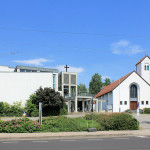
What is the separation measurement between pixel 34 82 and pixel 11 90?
4.27 meters

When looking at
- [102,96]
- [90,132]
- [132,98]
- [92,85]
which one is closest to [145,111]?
[132,98]

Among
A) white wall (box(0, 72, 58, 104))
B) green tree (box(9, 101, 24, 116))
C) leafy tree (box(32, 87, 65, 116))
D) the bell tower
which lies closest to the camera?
leafy tree (box(32, 87, 65, 116))

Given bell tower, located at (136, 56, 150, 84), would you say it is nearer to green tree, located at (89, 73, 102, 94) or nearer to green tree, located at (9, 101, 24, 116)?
green tree, located at (9, 101, 24, 116)

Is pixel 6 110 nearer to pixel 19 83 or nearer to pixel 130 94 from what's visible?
pixel 19 83

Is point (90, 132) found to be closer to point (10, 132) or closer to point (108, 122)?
point (108, 122)

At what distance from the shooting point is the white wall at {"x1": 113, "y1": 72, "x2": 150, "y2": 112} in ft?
164

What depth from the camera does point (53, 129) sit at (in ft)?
55.7

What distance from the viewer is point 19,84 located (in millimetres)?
40438

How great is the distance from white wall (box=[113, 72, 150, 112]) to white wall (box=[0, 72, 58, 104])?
16.5m

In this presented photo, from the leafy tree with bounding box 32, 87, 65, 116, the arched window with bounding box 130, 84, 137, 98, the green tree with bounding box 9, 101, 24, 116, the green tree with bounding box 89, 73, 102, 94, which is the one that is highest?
the green tree with bounding box 89, 73, 102, 94

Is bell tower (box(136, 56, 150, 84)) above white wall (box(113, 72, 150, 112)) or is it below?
above

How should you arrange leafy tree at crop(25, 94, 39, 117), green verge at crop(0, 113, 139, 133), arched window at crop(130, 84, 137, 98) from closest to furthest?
green verge at crop(0, 113, 139, 133)
leafy tree at crop(25, 94, 39, 117)
arched window at crop(130, 84, 137, 98)

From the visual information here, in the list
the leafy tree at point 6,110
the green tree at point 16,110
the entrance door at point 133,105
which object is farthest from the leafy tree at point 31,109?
the entrance door at point 133,105

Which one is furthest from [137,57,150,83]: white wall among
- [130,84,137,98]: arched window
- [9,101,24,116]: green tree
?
[9,101,24,116]: green tree
